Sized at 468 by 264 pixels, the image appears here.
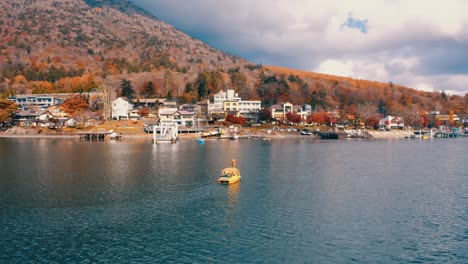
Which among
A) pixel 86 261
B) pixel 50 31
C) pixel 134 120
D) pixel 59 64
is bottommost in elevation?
pixel 86 261

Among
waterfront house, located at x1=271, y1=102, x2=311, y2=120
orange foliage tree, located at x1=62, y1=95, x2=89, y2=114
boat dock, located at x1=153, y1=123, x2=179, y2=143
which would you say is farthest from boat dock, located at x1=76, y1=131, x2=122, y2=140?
waterfront house, located at x1=271, y1=102, x2=311, y2=120

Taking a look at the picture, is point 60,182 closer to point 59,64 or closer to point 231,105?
point 231,105

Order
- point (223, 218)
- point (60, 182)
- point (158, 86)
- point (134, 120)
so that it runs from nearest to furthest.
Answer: point (223, 218)
point (60, 182)
point (134, 120)
point (158, 86)

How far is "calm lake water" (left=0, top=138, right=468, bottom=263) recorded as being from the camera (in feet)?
66.0

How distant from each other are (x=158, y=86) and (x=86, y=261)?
137 m

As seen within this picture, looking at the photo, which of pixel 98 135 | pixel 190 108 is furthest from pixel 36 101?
pixel 190 108

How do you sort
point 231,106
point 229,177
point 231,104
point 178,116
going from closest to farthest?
1. point 229,177
2. point 178,116
3. point 231,104
4. point 231,106

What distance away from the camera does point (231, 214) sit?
2648 cm

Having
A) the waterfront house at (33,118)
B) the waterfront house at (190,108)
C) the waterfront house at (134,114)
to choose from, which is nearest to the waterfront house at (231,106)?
the waterfront house at (190,108)

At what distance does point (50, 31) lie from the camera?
19738 cm

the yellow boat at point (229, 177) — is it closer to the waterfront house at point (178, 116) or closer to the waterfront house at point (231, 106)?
the waterfront house at point (178, 116)

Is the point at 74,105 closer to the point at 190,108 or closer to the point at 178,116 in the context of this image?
the point at 178,116

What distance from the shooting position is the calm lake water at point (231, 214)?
66.0ft

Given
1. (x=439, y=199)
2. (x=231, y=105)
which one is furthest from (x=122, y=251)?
(x=231, y=105)
